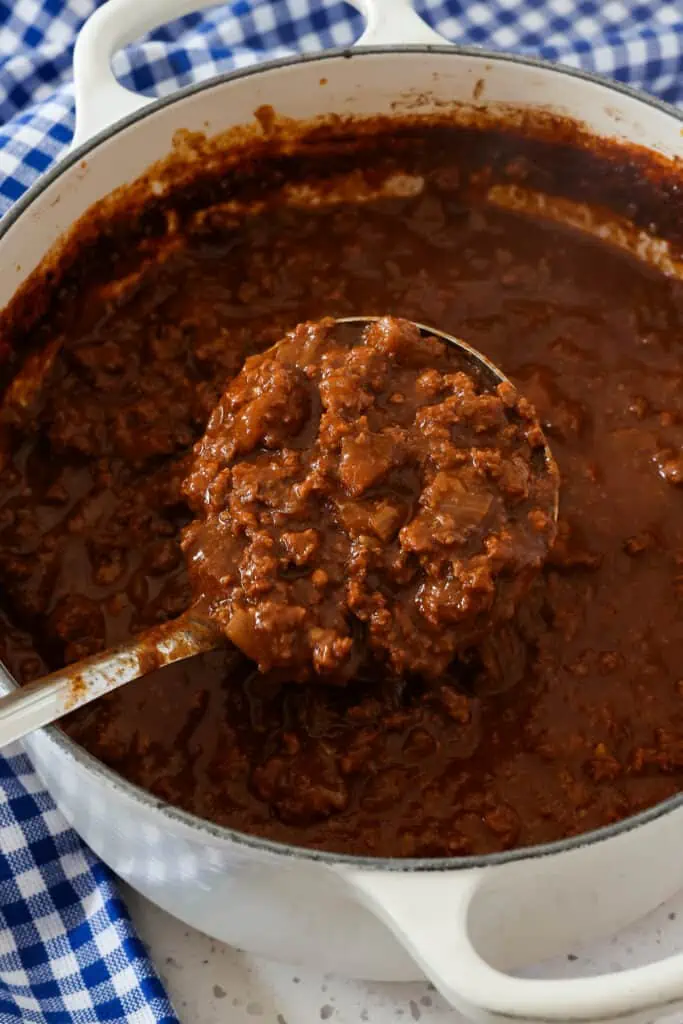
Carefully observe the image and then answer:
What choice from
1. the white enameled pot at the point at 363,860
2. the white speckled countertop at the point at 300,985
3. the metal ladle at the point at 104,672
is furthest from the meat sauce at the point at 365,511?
the white speckled countertop at the point at 300,985

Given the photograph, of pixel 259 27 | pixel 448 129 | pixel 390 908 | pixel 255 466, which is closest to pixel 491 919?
pixel 390 908

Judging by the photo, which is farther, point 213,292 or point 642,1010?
point 213,292

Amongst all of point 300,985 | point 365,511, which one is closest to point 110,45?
point 365,511

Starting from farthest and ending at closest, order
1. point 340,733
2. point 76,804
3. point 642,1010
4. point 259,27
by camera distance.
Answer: point 259,27 → point 340,733 → point 76,804 → point 642,1010

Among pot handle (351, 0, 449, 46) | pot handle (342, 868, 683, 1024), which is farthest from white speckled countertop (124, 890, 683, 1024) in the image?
pot handle (351, 0, 449, 46)

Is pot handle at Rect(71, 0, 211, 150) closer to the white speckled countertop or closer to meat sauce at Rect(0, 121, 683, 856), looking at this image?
meat sauce at Rect(0, 121, 683, 856)

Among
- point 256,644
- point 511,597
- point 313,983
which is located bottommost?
point 313,983

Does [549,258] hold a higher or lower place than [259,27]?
lower

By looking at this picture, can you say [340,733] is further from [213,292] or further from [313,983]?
[213,292]
